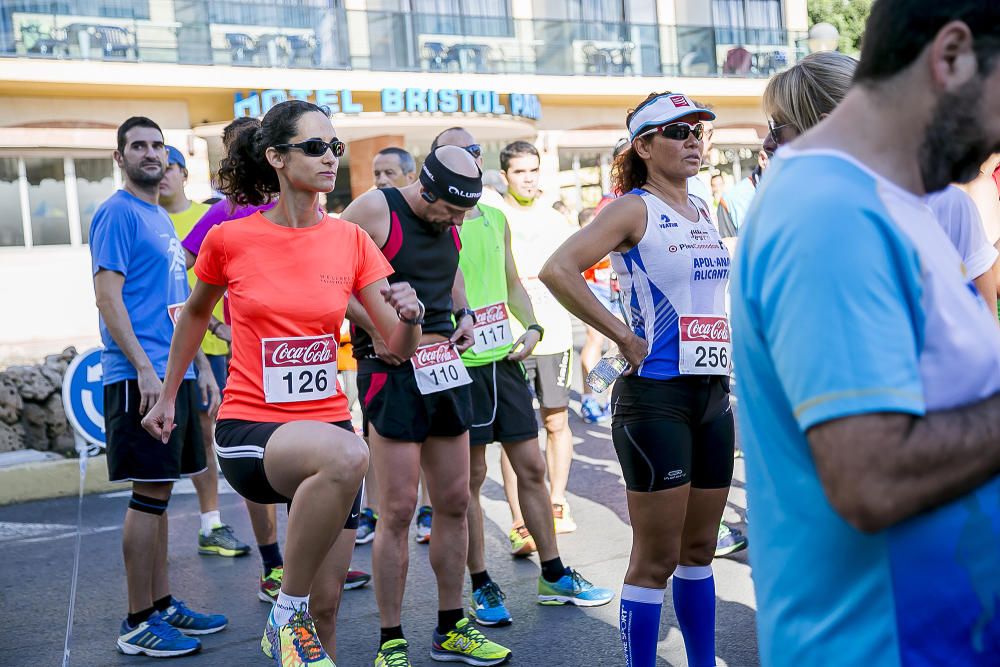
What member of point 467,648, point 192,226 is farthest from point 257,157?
point 192,226

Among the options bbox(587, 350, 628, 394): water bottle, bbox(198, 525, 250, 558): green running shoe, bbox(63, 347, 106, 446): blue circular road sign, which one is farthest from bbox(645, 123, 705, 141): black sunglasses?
bbox(63, 347, 106, 446): blue circular road sign

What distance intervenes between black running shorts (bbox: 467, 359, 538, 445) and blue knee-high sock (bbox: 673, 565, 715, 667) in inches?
62.5

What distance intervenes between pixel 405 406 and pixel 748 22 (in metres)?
30.4

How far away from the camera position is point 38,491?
8.48 metres

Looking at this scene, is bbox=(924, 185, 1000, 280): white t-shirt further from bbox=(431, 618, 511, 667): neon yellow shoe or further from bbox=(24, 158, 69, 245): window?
bbox=(24, 158, 69, 245): window

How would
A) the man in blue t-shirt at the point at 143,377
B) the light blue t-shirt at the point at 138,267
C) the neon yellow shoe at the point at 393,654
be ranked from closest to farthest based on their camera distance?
the neon yellow shoe at the point at 393,654 < the man in blue t-shirt at the point at 143,377 < the light blue t-shirt at the point at 138,267

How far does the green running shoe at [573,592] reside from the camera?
16.8 feet

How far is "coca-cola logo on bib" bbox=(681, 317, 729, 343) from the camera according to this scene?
374 cm

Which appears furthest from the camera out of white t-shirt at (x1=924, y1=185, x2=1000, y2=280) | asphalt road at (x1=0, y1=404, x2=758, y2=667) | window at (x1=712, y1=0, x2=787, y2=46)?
window at (x1=712, y1=0, x2=787, y2=46)

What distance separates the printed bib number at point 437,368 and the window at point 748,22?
92.1ft

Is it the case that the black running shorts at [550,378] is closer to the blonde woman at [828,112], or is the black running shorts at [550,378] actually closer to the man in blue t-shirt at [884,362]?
the blonde woman at [828,112]

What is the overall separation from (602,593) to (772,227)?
398cm

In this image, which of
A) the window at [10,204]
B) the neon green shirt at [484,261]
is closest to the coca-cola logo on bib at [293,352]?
the neon green shirt at [484,261]

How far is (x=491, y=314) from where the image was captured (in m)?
5.35
